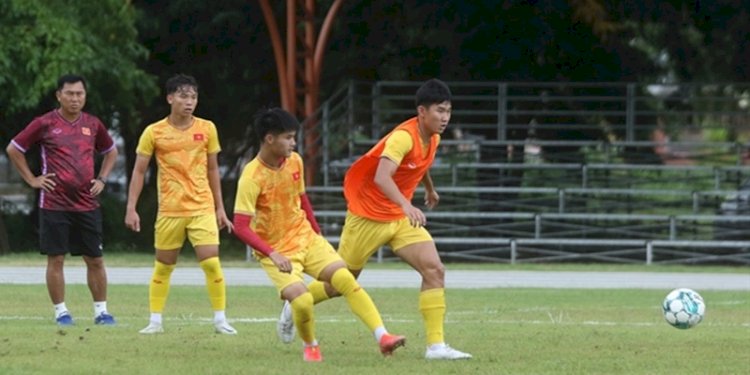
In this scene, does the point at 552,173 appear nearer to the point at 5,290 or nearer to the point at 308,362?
the point at 5,290

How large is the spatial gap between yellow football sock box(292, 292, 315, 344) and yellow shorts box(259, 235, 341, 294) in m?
0.15

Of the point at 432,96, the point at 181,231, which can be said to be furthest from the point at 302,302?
the point at 181,231

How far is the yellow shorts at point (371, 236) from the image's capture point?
11.4 m

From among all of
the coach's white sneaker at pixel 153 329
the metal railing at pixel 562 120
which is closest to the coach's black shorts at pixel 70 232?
the coach's white sneaker at pixel 153 329

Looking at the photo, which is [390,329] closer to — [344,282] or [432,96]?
[344,282]

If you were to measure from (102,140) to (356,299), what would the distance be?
3986 mm

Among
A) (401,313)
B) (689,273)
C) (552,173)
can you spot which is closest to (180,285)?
(401,313)

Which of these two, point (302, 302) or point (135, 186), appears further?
point (135, 186)

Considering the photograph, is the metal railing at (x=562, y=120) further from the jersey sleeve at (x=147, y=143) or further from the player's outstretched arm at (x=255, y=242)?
the player's outstretched arm at (x=255, y=242)

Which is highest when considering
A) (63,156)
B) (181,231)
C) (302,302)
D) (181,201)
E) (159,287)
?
(63,156)

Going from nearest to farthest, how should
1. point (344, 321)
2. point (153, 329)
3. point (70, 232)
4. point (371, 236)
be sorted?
point (371, 236)
point (153, 329)
point (70, 232)
point (344, 321)

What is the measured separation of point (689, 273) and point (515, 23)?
25.7ft

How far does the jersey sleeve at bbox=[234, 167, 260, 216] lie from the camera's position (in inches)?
428

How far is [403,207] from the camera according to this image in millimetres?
10828
